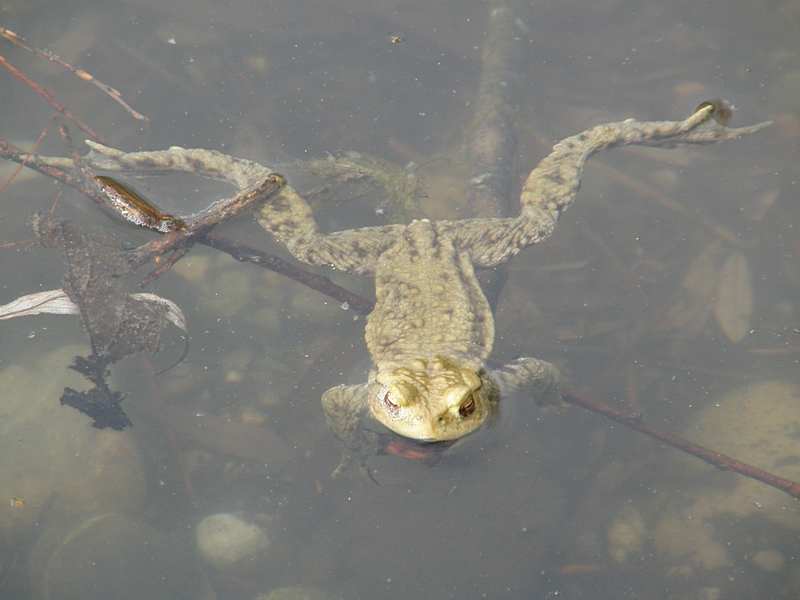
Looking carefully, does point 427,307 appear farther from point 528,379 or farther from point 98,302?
point 98,302

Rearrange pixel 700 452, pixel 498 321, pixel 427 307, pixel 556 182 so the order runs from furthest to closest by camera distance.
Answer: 1. pixel 498 321
2. pixel 556 182
3. pixel 700 452
4. pixel 427 307

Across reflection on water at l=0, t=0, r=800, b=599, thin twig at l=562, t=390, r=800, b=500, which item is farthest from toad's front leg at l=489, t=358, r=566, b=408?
reflection on water at l=0, t=0, r=800, b=599

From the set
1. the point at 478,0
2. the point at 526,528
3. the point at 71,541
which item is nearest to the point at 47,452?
the point at 71,541

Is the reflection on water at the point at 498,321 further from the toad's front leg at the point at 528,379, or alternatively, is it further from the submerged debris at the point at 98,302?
the submerged debris at the point at 98,302

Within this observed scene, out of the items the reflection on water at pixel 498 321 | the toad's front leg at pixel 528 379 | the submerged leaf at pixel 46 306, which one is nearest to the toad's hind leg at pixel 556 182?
the toad's front leg at pixel 528 379

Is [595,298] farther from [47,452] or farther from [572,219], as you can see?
[47,452]

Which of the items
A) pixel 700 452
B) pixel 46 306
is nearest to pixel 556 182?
pixel 700 452
